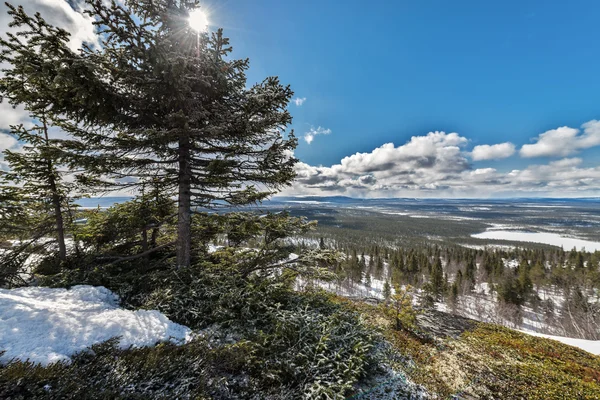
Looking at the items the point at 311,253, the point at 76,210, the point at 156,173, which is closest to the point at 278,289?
the point at 311,253

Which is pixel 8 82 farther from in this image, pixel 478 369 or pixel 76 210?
pixel 478 369

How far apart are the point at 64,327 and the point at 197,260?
5.33m

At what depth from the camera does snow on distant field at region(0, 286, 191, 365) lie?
3592mm

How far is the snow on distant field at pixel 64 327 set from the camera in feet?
11.8

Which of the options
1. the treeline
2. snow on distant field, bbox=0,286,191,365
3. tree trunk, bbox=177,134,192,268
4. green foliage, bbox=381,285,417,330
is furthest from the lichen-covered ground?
the treeline

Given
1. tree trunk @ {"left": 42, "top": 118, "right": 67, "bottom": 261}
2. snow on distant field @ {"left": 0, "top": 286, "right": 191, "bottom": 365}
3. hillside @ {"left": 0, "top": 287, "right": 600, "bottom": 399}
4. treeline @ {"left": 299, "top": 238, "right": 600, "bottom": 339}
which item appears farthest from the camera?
treeline @ {"left": 299, "top": 238, "right": 600, "bottom": 339}

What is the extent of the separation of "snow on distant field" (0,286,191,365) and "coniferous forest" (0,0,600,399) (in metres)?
0.30

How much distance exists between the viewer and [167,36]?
7.78 m

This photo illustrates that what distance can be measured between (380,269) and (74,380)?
10096cm

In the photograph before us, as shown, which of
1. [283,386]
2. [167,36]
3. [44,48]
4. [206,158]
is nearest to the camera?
[283,386]

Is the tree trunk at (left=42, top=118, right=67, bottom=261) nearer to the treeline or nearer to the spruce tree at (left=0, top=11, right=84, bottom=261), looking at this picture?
the spruce tree at (left=0, top=11, right=84, bottom=261)

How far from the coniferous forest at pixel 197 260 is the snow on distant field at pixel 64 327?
301 mm

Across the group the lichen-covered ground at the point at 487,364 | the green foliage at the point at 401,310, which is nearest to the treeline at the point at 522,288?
the lichen-covered ground at the point at 487,364

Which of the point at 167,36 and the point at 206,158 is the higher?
the point at 167,36
